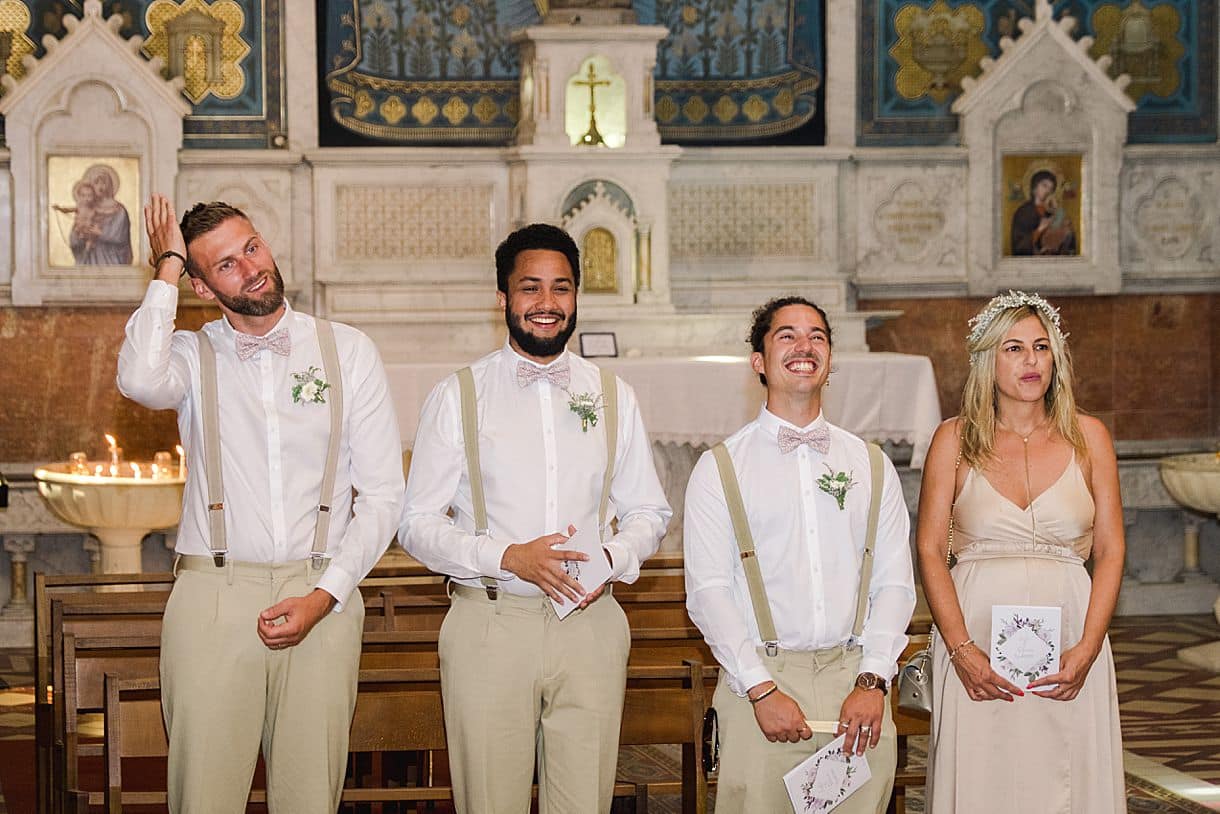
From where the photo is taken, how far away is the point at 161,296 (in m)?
3.68

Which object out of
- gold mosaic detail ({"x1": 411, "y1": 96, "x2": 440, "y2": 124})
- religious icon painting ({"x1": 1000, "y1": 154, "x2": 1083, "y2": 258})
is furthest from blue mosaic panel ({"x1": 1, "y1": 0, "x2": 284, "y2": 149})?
religious icon painting ({"x1": 1000, "y1": 154, "x2": 1083, "y2": 258})

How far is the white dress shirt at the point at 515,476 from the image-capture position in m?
3.73

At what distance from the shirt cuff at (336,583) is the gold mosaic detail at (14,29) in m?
6.40

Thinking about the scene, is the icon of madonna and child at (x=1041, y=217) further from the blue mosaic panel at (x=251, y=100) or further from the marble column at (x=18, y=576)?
the marble column at (x=18, y=576)

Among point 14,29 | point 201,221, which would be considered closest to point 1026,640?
point 201,221

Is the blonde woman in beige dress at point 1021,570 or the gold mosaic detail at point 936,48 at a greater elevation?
the gold mosaic detail at point 936,48

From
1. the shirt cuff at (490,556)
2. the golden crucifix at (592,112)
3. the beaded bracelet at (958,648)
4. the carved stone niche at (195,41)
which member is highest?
the carved stone niche at (195,41)

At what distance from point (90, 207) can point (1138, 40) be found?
596 cm

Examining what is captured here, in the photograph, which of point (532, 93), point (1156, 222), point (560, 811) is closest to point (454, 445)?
point (560, 811)

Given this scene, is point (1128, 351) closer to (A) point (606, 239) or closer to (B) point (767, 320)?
(A) point (606, 239)

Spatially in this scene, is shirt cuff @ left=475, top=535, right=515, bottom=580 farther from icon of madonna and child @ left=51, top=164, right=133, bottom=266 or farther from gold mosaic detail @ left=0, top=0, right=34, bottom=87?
gold mosaic detail @ left=0, top=0, right=34, bottom=87

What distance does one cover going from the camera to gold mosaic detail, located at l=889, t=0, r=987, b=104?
32.3 ft

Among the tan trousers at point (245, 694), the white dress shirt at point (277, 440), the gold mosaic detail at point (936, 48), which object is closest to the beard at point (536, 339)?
the white dress shirt at point (277, 440)

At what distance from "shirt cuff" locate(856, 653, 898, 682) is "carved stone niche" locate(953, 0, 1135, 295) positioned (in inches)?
258
